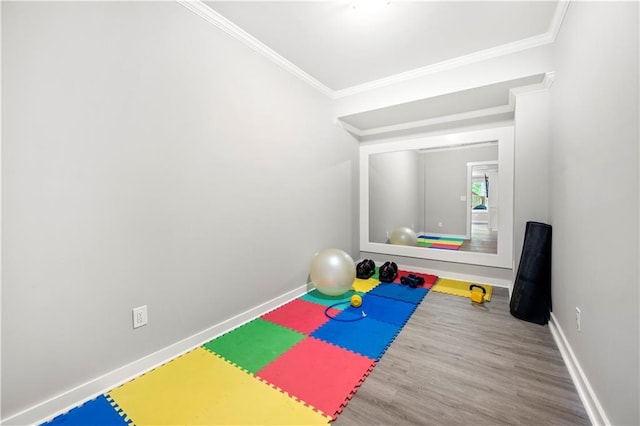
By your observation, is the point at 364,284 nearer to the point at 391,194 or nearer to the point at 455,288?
the point at 455,288

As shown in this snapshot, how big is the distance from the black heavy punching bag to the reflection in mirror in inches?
37.3

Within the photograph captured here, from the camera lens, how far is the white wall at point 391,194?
4.17 meters

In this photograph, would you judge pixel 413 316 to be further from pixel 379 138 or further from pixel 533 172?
pixel 379 138

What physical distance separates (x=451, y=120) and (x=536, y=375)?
302cm

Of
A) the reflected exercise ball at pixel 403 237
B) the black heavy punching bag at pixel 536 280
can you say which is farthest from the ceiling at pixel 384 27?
the reflected exercise ball at pixel 403 237

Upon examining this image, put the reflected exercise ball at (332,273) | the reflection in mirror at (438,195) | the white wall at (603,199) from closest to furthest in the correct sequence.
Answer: the white wall at (603,199) → the reflected exercise ball at (332,273) → the reflection in mirror at (438,195)

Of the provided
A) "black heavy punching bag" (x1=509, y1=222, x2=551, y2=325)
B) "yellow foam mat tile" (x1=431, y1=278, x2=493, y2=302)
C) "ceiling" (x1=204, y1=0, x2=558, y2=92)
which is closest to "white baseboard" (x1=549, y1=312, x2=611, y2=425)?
"black heavy punching bag" (x1=509, y1=222, x2=551, y2=325)

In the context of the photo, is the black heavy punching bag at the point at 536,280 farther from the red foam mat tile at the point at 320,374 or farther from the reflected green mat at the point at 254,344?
the reflected green mat at the point at 254,344

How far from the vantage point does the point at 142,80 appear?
176 cm

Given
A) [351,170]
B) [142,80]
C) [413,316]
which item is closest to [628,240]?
[413,316]

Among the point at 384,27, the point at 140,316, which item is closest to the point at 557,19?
the point at 384,27

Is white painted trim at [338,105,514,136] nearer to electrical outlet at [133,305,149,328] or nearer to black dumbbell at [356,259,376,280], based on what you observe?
black dumbbell at [356,259,376,280]

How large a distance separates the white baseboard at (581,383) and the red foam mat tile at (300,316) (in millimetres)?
1742

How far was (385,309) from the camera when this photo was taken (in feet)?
8.93
